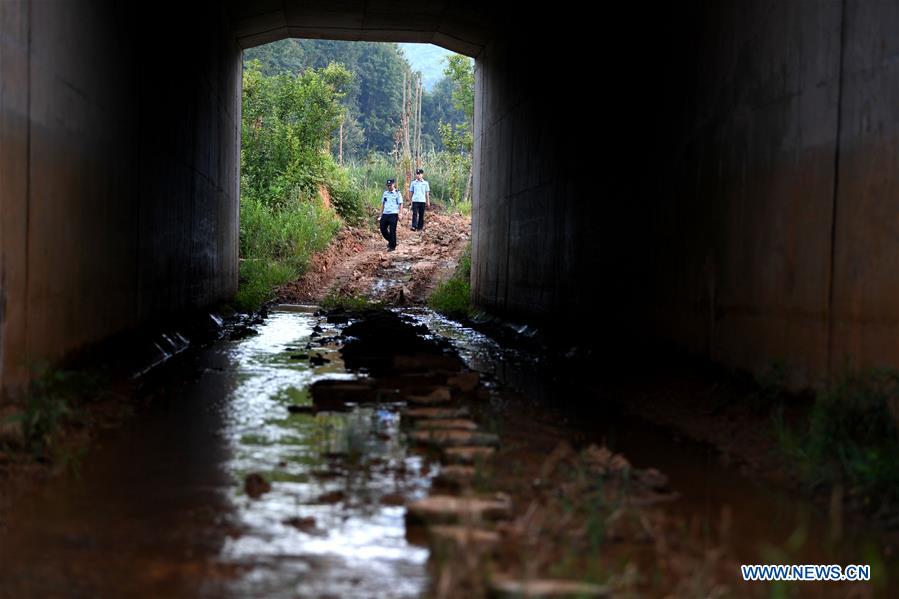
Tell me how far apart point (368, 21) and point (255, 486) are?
38.7 ft

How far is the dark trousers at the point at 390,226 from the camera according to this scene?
72.3 ft

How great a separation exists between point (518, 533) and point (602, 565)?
14.2 inches

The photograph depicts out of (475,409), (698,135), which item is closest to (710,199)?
(698,135)

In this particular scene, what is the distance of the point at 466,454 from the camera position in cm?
440

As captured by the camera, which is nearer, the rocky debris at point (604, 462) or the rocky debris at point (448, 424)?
the rocky debris at point (604, 462)

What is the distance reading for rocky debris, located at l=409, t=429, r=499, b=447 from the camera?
468 cm

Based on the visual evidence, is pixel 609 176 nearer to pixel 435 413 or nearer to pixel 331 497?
pixel 435 413

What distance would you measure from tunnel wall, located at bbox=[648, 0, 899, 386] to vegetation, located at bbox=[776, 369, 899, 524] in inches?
7.0

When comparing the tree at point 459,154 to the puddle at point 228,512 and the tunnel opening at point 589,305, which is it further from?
the puddle at point 228,512

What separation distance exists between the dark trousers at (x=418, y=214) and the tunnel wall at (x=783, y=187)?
1688 cm

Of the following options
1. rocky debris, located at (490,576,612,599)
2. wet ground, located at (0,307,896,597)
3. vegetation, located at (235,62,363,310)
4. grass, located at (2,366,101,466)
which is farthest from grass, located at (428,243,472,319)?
rocky debris, located at (490,576,612,599)

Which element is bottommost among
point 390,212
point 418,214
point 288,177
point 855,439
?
point 855,439

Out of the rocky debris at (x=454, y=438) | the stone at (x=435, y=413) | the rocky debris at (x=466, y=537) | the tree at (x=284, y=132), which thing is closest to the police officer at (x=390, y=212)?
the tree at (x=284, y=132)

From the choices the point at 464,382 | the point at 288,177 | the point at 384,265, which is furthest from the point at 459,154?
the point at 464,382
